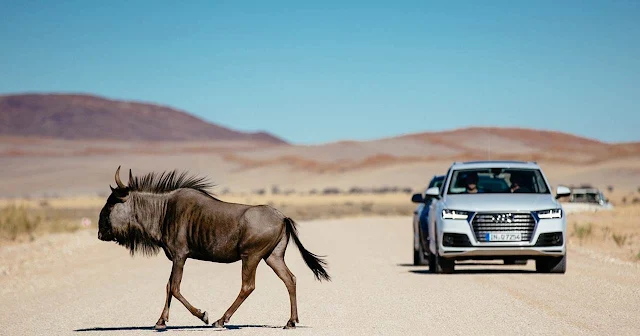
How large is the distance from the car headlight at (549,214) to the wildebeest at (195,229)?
7302 millimetres

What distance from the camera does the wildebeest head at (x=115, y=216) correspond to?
1301cm

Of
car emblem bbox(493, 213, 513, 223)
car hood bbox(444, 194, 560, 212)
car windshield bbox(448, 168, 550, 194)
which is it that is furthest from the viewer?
car windshield bbox(448, 168, 550, 194)

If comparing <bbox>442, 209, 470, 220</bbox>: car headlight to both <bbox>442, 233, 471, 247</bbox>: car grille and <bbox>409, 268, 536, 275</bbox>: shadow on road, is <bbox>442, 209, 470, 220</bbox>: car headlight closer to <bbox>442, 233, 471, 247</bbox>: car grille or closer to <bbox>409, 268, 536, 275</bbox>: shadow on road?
<bbox>442, 233, 471, 247</bbox>: car grille

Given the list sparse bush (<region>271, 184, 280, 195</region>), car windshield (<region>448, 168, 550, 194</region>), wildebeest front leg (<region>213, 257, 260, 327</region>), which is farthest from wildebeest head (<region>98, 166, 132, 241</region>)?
sparse bush (<region>271, 184, 280, 195</region>)

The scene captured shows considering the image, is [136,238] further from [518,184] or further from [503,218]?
[518,184]

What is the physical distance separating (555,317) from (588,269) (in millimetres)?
8484

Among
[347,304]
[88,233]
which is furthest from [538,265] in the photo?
[88,233]

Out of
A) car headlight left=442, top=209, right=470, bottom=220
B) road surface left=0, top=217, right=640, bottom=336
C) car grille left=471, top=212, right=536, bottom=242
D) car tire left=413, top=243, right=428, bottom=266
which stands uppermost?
car headlight left=442, top=209, right=470, bottom=220

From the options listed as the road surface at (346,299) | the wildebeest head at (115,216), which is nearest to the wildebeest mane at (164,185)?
the wildebeest head at (115,216)

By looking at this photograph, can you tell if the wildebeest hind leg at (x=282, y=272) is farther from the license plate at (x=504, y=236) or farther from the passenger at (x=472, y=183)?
the passenger at (x=472, y=183)

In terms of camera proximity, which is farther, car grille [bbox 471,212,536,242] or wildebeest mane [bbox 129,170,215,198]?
car grille [bbox 471,212,536,242]

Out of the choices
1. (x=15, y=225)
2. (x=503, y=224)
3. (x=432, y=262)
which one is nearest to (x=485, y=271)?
(x=432, y=262)

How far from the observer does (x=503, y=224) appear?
1952 centimetres

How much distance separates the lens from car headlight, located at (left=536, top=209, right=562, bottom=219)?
19.6m
